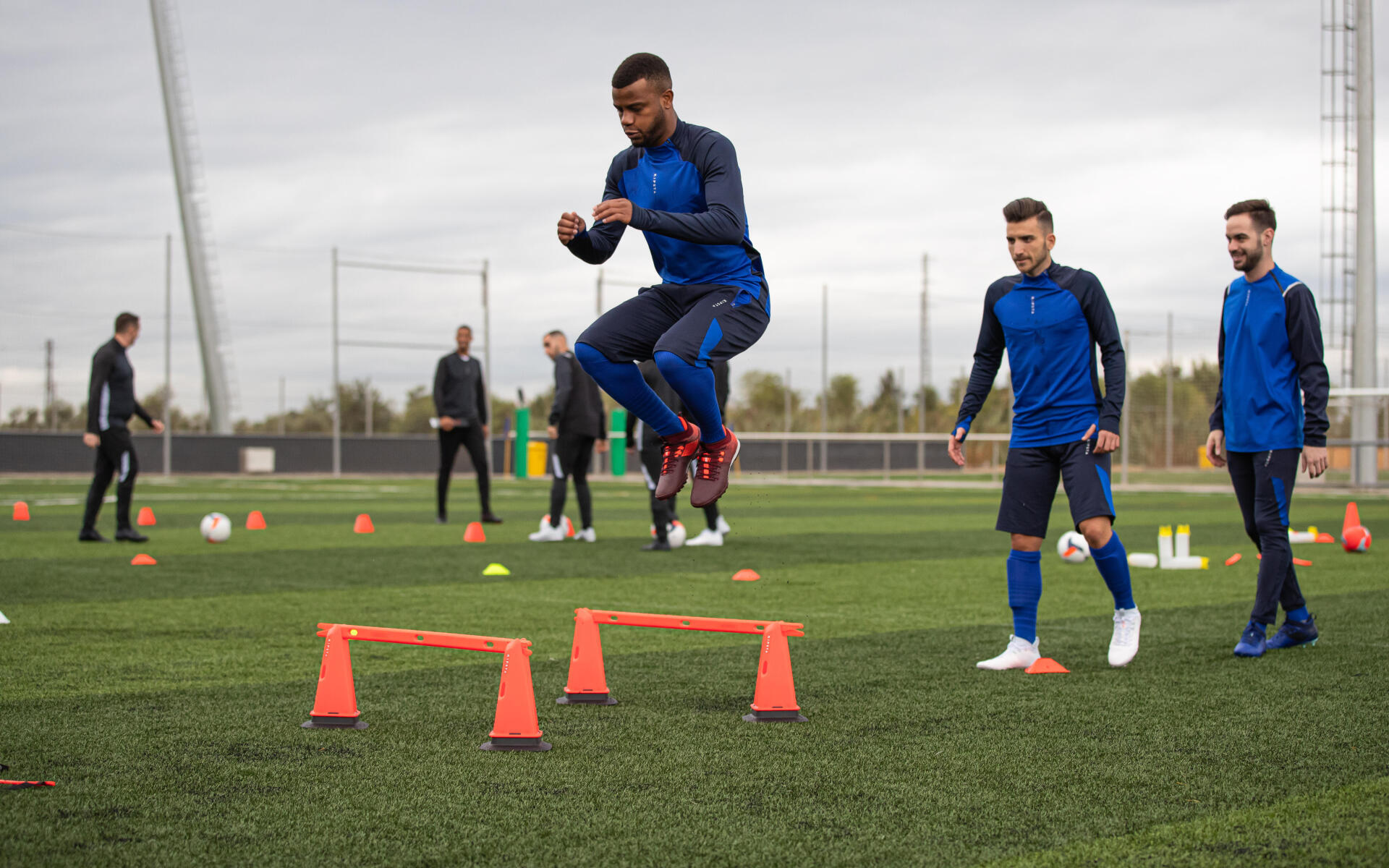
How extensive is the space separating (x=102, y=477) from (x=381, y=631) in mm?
9216

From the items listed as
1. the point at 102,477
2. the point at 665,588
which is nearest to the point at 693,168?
the point at 665,588

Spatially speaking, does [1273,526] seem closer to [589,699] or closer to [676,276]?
[676,276]

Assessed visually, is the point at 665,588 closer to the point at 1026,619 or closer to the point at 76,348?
the point at 1026,619

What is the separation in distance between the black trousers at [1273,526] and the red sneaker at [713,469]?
279 cm

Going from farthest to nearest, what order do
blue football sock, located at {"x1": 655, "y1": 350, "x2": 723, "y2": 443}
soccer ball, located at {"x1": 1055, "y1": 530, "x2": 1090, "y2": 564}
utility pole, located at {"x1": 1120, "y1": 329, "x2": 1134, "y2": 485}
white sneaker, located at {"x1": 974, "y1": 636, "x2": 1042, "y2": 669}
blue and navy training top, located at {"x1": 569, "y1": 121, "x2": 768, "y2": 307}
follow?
utility pole, located at {"x1": 1120, "y1": 329, "x2": 1134, "y2": 485} < soccer ball, located at {"x1": 1055, "y1": 530, "x2": 1090, "y2": 564} < white sneaker, located at {"x1": 974, "y1": 636, "x2": 1042, "y2": 669} < blue football sock, located at {"x1": 655, "y1": 350, "x2": 723, "y2": 443} < blue and navy training top, located at {"x1": 569, "y1": 121, "x2": 768, "y2": 307}

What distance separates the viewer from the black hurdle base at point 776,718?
456 centimetres

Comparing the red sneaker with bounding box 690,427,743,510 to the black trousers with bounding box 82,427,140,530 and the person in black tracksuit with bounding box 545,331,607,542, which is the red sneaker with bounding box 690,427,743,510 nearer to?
the person in black tracksuit with bounding box 545,331,607,542

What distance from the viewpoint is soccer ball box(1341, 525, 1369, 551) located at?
11453 mm

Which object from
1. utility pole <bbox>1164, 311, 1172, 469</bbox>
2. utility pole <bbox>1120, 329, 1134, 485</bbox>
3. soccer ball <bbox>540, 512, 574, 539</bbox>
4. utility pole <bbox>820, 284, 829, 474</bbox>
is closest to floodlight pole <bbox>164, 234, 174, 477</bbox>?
→ utility pole <bbox>820, 284, 829, 474</bbox>

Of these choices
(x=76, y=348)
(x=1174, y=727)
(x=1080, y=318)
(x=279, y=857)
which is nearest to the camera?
(x=279, y=857)

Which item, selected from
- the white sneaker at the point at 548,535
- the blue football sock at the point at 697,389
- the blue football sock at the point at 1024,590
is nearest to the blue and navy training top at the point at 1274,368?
the blue football sock at the point at 1024,590

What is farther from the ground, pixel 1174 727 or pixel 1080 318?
pixel 1080 318

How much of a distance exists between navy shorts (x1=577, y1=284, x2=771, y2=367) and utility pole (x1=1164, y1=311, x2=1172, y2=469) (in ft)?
103

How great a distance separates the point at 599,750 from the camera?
4.11 m
